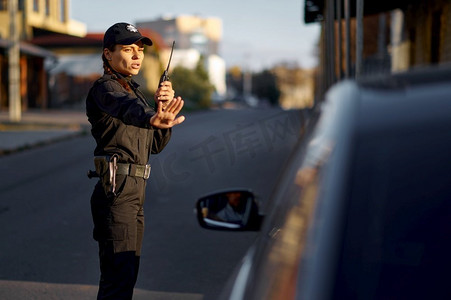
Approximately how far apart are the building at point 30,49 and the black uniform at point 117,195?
32436mm

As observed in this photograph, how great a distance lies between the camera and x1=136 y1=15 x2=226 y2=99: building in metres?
137

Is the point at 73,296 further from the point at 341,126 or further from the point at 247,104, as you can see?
the point at 247,104

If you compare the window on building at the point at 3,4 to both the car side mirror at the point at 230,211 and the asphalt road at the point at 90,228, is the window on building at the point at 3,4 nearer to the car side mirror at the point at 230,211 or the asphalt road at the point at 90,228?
Result: the asphalt road at the point at 90,228

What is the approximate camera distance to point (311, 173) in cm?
153

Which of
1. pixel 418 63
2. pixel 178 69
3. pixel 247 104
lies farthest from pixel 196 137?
pixel 247 104

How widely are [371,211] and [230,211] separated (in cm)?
153

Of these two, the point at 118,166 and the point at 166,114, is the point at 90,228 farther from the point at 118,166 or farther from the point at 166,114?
the point at 166,114

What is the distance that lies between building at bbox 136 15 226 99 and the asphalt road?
4522 inches

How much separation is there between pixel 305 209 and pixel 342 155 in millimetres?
129

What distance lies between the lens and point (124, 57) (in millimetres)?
3750

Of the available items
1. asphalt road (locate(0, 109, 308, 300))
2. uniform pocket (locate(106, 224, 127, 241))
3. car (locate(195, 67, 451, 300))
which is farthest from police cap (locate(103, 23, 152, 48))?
car (locate(195, 67, 451, 300))

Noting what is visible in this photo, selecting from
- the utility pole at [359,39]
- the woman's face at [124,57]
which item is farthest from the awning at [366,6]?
the woman's face at [124,57]

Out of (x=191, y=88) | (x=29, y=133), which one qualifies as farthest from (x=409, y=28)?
(x=191, y=88)

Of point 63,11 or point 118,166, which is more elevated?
point 63,11
